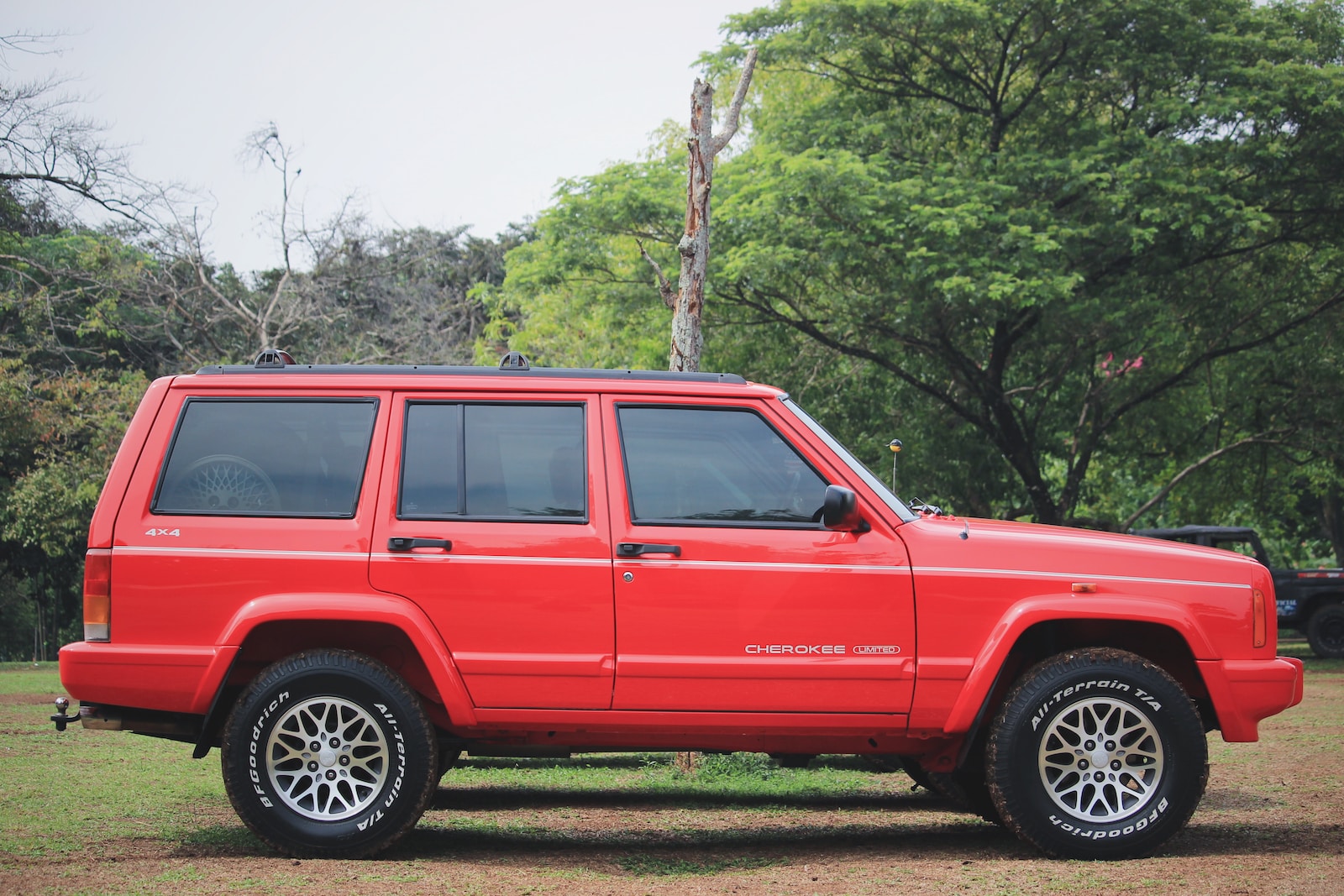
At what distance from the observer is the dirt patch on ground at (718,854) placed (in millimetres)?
4801

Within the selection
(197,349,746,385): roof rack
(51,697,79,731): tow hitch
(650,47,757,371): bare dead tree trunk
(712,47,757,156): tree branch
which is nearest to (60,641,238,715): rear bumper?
(51,697,79,731): tow hitch

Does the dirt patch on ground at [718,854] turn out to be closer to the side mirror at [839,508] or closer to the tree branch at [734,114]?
the side mirror at [839,508]

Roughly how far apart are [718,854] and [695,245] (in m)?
4.68

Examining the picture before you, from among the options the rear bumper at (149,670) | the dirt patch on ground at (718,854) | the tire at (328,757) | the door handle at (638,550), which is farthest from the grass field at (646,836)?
the door handle at (638,550)

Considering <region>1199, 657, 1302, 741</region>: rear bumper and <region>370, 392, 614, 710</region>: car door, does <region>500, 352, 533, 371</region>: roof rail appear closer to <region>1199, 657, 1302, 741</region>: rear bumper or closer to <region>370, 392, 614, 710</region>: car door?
<region>370, 392, 614, 710</region>: car door

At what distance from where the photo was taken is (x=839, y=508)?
520cm

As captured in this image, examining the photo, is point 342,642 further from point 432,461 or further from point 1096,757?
point 1096,757

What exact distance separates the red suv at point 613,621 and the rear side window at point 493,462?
15mm

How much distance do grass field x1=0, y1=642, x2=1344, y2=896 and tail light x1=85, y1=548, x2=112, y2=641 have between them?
3.06 ft

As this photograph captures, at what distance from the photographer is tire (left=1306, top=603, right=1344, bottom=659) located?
809 inches

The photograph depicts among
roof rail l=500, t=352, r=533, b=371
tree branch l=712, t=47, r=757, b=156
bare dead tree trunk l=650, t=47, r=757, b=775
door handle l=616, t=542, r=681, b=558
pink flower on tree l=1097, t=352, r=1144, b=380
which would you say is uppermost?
tree branch l=712, t=47, r=757, b=156

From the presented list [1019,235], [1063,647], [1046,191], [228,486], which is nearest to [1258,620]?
[1063,647]

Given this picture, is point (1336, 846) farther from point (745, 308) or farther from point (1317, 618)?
point (1317, 618)

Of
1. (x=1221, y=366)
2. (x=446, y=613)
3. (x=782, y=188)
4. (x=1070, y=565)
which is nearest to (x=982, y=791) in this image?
(x=1070, y=565)
